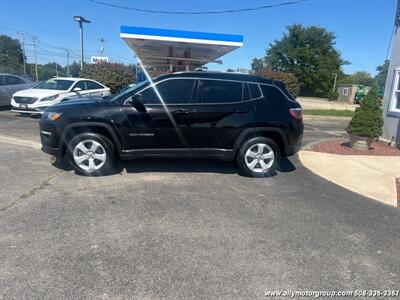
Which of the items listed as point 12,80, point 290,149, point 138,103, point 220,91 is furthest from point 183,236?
point 12,80

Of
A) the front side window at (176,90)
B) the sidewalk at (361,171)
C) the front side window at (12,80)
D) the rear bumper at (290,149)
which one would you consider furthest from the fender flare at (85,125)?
the front side window at (12,80)

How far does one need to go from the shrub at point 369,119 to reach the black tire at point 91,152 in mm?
6689

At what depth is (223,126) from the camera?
5.62m

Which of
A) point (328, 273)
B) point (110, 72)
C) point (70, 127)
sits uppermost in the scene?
point (110, 72)

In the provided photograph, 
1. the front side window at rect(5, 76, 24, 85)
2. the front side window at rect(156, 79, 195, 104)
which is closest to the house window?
the front side window at rect(156, 79, 195, 104)

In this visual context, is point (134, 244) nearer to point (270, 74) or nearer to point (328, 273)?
point (328, 273)

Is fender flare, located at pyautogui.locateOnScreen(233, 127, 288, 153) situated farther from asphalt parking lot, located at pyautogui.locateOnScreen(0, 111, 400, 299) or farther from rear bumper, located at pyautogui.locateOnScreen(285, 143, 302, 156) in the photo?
asphalt parking lot, located at pyautogui.locateOnScreen(0, 111, 400, 299)

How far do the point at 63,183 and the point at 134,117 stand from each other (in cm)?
158

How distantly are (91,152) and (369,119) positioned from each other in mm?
7217

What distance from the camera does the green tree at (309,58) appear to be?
6347cm

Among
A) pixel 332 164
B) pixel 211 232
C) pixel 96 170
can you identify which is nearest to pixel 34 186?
pixel 96 170

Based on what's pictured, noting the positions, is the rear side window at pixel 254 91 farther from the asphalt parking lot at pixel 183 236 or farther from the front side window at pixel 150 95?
the front side window at pixel 150 95

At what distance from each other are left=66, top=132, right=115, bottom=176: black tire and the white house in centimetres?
854

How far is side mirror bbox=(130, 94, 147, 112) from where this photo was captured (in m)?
5.27
